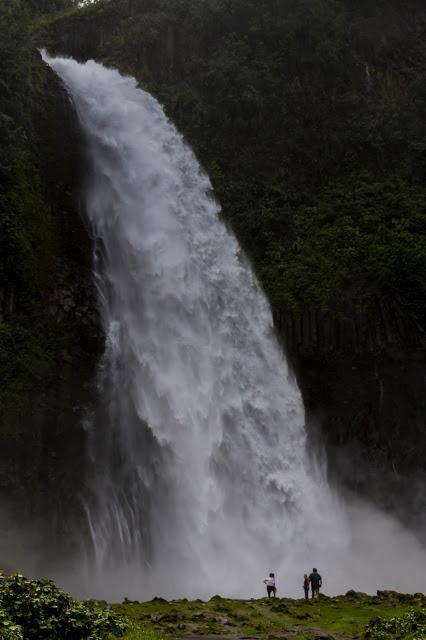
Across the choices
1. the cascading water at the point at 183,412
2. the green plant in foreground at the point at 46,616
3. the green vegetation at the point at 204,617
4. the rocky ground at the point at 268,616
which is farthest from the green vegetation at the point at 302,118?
the green plant in foreground at the point at 46,616

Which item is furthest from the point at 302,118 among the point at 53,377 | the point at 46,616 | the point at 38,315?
the point at 46,616

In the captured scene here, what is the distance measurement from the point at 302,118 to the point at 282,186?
14.1ft

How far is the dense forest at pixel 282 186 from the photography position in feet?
69.7

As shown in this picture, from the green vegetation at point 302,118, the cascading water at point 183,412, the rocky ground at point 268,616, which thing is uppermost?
the green vegetation at point 302,118

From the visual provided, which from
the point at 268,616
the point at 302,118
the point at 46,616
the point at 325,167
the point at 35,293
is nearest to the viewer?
the point at 46,616

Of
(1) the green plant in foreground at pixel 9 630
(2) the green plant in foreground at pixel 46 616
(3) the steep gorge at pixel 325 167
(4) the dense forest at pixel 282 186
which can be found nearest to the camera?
(1) the green plant in foreground at pixel 9 630

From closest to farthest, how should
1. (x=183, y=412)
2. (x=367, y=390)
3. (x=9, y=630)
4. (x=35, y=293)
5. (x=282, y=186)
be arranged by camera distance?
(x=9, y=630)
(x=35, y=293)
(x=183, y=412)
(x=367, y=390)
(x=282, y=186)

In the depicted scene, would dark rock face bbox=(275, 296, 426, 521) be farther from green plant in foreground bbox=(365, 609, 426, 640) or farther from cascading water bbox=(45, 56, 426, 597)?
green plant in foreground bbox=(365, 609, 426, 640)

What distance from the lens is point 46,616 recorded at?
10188 millimetres

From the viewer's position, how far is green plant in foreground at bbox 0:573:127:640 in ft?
32.4

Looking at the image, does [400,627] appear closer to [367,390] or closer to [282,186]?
[367,390]

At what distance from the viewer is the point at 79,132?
26641 millimetres

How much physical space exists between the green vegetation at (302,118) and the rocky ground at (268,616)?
1311 cm

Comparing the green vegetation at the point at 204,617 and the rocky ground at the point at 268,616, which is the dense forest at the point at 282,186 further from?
the green vegetation at the point at 204,617
